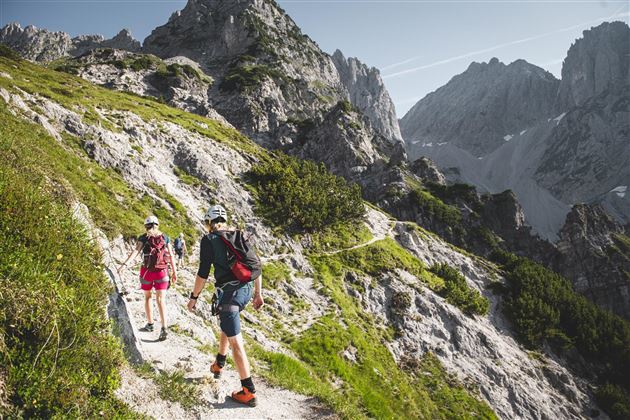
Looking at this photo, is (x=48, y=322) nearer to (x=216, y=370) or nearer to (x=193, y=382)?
(x=193, y=382)

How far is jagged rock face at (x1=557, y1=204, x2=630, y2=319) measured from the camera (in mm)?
99125

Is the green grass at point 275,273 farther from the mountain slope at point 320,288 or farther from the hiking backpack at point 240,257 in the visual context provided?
the hiking backpack at point 240,257

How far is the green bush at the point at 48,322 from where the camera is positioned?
4879mm

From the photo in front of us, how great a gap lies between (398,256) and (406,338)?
1500cm

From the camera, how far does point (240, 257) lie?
7.17m

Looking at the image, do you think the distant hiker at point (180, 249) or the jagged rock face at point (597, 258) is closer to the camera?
the distant hiker at point (180, 249)

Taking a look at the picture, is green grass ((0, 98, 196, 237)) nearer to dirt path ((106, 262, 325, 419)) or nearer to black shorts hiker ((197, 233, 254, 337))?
dirt path ((106, 262, 325, 419))

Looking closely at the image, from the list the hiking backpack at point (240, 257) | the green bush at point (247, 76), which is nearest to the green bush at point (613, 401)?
the hiking backpack at point (240, 257)

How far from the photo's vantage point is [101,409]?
538 cm

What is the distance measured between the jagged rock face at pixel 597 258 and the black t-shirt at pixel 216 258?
409 ft

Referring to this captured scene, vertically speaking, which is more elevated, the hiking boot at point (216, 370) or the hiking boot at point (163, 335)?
the hiking boot at point (163, 335)

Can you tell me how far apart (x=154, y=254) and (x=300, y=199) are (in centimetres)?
3555

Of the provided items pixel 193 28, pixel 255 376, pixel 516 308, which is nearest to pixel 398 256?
pixel 516 308

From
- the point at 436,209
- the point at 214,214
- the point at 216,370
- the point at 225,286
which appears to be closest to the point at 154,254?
the point at 214,214
